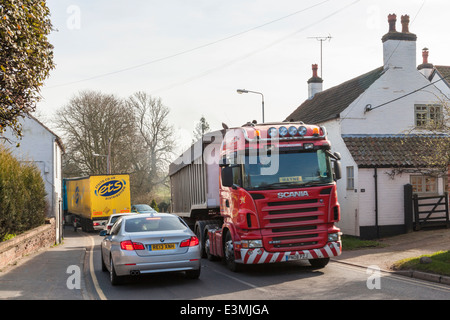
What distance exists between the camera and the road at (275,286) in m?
9.29

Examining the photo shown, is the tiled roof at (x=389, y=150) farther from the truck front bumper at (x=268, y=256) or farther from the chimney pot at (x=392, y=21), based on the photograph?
the truck front bumper at (x=268, y=256)

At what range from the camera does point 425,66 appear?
3781 centimetres

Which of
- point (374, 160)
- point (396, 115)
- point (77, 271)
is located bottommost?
point (77, 271)

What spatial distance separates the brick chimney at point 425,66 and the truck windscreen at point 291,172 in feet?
87.8

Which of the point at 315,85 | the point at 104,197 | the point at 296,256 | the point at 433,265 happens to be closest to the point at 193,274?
the point at 296,256

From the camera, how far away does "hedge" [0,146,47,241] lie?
15.9 metres

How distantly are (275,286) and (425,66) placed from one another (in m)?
32.1

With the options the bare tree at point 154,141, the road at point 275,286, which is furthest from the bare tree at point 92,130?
the road at point 275,286

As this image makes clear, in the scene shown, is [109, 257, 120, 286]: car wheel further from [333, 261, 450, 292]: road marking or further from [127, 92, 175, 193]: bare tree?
[127, 92, 175, 193]: bare tree
